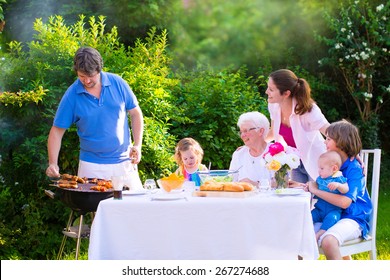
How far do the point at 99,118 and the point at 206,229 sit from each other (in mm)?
1195

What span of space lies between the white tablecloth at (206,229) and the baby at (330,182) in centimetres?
25

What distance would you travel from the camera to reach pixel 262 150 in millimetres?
3959

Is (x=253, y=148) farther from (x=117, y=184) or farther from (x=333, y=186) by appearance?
(x=117, y=184)

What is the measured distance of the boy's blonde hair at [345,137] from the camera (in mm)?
3498

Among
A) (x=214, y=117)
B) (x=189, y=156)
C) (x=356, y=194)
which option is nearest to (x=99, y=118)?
(x=189, y=156)

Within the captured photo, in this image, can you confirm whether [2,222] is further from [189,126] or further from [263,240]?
[263,240]

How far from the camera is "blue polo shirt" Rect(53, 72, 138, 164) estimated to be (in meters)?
4.01

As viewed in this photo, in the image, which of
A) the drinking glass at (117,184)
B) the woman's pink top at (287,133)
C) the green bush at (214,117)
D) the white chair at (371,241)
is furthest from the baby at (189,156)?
the green bush at (214,117)

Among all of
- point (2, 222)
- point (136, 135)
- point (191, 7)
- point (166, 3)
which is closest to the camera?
point (191, 7)

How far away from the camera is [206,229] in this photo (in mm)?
3125

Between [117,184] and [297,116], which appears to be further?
[297,116]

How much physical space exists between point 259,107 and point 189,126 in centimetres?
81

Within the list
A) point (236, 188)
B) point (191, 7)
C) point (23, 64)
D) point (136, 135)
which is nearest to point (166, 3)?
point (23, 64)

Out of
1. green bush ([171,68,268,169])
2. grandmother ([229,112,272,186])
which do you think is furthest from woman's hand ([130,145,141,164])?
green bush ([171,68,268,169])
